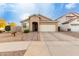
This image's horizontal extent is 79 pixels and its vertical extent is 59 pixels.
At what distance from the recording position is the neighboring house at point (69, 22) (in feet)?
15.4

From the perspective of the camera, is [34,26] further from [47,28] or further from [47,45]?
[47,45]

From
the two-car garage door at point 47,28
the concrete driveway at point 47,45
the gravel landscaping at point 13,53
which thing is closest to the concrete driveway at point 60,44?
the concrete driveway at point 47,45

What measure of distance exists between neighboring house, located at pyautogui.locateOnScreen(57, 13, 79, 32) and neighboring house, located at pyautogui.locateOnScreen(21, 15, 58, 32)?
0.42ft

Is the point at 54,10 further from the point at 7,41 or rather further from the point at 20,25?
the point at 7,41

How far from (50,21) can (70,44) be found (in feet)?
2.40

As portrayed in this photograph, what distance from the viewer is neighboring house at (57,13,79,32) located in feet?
15.4

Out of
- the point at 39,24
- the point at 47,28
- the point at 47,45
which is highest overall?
the point at 39,24

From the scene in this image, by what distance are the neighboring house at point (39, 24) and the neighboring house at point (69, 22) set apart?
0.13m

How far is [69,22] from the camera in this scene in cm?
475

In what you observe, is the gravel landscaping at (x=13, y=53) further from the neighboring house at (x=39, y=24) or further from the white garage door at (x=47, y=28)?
the white garage door at (x=47, y=28)

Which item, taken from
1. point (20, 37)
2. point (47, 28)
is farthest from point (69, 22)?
point (20, 37)

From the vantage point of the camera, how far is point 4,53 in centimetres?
429

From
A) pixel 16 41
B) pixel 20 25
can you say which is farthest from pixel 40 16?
pixel 16 41

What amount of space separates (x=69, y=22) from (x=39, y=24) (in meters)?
0.73
